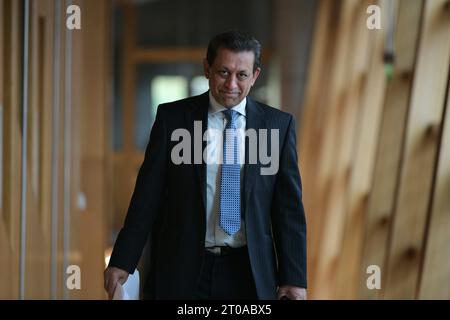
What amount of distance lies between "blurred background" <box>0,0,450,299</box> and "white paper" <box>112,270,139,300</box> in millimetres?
576

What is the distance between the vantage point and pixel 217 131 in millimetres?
2086

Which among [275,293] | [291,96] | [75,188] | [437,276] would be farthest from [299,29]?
[275,293]

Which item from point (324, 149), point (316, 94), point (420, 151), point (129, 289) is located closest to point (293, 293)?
point (129, 289)

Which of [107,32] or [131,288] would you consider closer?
[131,288]

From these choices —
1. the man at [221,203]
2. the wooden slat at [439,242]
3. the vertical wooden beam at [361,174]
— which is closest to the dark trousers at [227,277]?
the man at [221,203]

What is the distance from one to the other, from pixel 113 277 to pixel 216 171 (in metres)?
0.39

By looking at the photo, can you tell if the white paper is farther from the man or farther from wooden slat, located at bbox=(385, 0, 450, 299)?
wooden slat, located at bbox=(385, 0, 450, 299)

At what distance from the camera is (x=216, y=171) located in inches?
82.7

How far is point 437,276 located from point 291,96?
241 inches

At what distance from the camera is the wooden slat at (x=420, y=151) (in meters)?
3.90

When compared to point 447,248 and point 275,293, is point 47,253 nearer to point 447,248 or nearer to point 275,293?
point 447,248

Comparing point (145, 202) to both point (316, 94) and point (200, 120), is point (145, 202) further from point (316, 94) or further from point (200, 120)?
point (316, 94)

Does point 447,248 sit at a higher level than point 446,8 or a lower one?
lower

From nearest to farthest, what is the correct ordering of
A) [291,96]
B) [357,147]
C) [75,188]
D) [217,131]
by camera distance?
[217,131]
[75,188]
[357,147]
[291,96]
